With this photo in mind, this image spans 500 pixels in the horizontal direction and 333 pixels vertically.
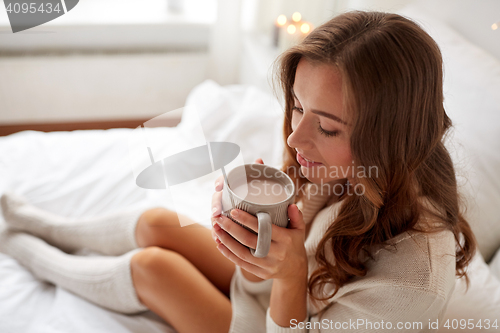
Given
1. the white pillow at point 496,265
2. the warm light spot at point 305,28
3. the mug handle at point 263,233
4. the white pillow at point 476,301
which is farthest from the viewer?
the warm light spot at point 305,28

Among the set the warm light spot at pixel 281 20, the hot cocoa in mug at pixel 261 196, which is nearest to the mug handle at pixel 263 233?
the hot cocoa in mug at pixel 261 196

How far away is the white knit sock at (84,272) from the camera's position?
92cm

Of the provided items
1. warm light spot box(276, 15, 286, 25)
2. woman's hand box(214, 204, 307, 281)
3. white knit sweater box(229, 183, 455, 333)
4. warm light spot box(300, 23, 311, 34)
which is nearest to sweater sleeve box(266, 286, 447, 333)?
white knit sweater box(229, 183, 455, 333)

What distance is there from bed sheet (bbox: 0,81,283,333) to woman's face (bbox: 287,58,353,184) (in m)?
0.32

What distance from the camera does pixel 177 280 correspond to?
0.89 metres

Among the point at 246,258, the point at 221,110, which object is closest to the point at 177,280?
the point at 246,258

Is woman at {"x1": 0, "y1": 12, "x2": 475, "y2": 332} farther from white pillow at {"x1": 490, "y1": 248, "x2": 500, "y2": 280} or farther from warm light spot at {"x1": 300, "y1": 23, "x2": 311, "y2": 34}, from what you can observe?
warm light spot at {"x1": 300, "y1": 23, "x2": 311, "y2": 34}

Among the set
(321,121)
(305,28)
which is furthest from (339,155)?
(305,28)

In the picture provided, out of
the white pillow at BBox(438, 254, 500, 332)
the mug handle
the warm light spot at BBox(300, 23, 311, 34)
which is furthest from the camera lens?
the warm light spot at BBox(300, 23, 311, 34)

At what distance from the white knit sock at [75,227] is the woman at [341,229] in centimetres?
8

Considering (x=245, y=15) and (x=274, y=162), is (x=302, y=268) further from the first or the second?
(x=245, y=15)

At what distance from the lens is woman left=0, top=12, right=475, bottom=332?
597mm

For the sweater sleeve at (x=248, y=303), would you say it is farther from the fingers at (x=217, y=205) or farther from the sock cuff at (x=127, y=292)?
the fingers at (x=217, y=205)

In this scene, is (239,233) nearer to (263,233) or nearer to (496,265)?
(263,233)
